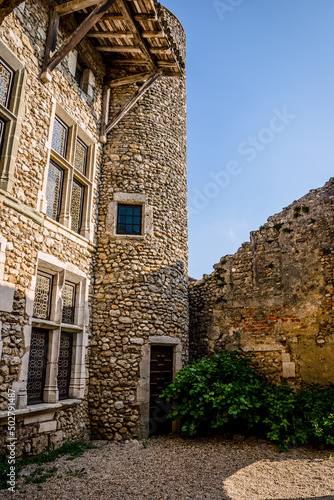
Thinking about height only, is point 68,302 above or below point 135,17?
below

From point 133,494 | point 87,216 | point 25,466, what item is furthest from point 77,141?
point 133,494

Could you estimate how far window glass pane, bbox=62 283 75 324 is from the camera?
634 cm

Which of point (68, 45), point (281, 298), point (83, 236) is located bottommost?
point (281, 298)

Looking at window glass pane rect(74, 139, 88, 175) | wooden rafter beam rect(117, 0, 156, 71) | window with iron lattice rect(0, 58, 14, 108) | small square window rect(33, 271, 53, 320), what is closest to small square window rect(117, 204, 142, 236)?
window glass pane rect(74, 139, 88, 175)

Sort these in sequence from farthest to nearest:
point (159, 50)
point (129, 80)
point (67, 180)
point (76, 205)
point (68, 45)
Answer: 1. point (129, 80)
2. point (159, 50)
3. point (76, 205)
4. point (67, 180)
5. point (68, 45)

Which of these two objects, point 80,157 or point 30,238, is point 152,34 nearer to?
point 80,157

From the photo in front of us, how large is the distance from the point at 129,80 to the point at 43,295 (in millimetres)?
5351

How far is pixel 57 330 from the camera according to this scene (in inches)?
231

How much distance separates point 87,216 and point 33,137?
1878 mm

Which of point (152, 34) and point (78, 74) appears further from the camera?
point (78, 74)

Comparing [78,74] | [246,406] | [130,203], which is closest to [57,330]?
[130,203]

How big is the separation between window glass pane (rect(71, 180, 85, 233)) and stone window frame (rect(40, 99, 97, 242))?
0.06 m

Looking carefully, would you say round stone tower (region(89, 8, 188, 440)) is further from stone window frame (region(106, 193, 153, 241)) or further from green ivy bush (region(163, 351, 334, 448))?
green ivy bush (region(163, 351, 334, 448))

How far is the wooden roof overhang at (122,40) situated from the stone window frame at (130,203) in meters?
1.50
